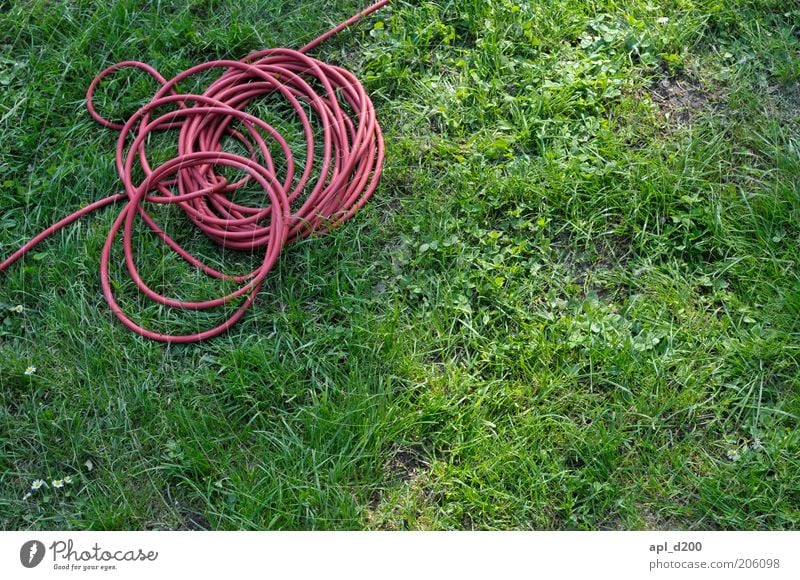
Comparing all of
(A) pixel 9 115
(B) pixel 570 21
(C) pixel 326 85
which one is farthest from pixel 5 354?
(B) pixel 570 21

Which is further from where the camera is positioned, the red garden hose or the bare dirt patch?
the bare dirt patch

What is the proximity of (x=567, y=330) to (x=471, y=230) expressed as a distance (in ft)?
1.85

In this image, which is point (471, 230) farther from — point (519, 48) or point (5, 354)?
point (5, 354)

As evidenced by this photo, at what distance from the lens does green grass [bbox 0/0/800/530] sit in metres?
3.01

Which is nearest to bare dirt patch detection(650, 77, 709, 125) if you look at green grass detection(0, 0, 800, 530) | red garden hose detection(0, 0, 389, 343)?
green grass detection(0, 0, 800, 530)
